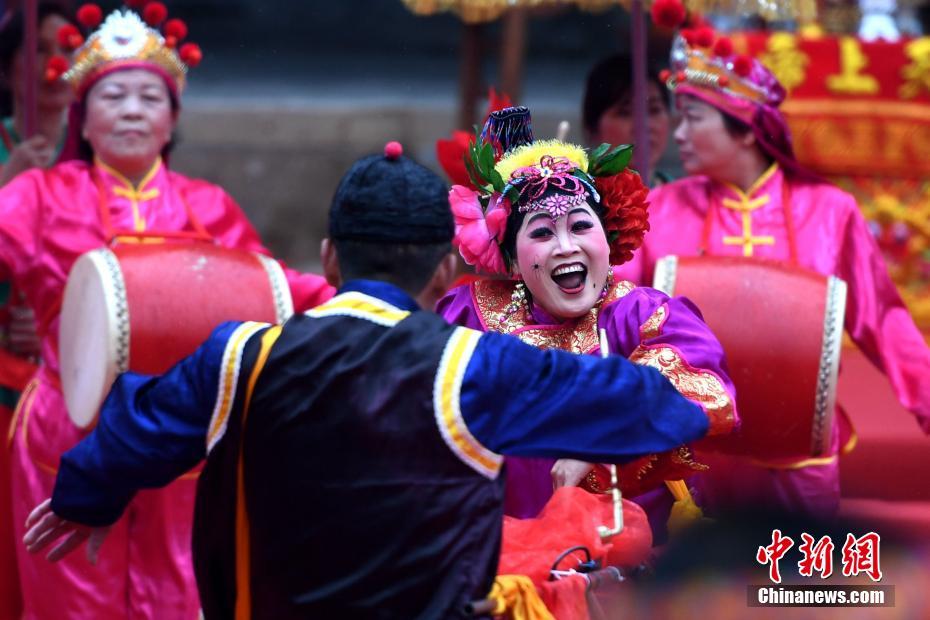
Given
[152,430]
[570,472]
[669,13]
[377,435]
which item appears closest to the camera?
[377,435]

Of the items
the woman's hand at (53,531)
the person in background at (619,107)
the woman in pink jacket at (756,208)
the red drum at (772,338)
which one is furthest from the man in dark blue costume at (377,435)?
the person in background at (619,107)

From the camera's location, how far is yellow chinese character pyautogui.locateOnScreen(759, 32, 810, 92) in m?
6.46

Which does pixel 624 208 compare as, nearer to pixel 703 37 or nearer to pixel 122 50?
pixel 703 37

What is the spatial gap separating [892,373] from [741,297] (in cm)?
58

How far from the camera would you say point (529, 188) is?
3570 millimetres

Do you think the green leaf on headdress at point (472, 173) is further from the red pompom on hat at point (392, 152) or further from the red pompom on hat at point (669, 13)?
the red pompom on hat at point (669, 13)

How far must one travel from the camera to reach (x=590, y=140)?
19.5 feet

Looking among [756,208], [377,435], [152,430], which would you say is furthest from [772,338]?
[152,430]

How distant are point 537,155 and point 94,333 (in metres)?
1.26

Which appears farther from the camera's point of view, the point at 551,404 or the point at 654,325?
the point at 654,325

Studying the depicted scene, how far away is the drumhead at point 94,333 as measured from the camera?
418 cm

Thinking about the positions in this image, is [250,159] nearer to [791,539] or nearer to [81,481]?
[81,481]

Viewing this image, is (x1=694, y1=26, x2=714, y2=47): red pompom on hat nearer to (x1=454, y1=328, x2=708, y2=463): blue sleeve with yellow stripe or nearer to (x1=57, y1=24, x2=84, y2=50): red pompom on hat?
(x1=57, y1=24, x2=84, y2=50): red pompom on hat

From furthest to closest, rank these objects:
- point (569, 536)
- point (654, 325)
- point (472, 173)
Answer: point (472, 173) < point (654, 325) < point (569, 536)
